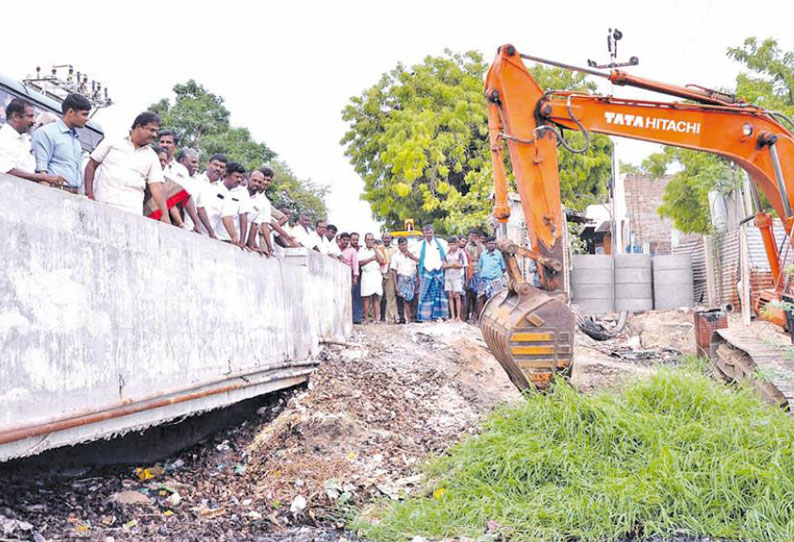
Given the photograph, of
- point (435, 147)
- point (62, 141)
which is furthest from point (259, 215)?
point (435, 147)

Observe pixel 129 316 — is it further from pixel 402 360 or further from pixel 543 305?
pixel 402 360

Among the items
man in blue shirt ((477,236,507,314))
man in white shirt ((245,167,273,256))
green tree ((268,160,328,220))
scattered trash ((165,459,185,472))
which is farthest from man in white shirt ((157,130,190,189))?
green tree ((268,160,328,220))

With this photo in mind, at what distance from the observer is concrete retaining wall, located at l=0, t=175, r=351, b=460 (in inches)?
133

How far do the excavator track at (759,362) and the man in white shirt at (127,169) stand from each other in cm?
478

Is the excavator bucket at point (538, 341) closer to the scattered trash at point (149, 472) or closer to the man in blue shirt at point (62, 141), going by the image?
the scattered trash at point (149, 472)

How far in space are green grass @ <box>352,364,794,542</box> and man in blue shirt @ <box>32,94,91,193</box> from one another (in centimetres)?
301

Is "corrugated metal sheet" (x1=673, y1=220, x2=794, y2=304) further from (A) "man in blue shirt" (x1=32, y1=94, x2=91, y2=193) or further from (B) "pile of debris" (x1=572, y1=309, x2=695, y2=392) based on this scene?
(A) "man in blue shirt" (x1=32, y1=94, x2=91, y2=193)

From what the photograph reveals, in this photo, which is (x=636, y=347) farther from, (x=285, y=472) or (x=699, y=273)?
(x=285, y=472)

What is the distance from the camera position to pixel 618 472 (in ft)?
15.5

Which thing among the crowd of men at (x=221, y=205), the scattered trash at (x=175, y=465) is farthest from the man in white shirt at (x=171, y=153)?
the scattered trash at (x=175, y=465)

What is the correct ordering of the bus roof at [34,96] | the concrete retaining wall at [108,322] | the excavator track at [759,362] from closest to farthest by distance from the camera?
1. the concrete retaining wall at [108,322]
2. the excavator track at [759,362]
3. the bus roof at [34,96]

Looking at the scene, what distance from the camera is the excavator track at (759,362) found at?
19.2ft

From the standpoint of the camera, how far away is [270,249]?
747 centimetres

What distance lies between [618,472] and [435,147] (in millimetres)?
21374
